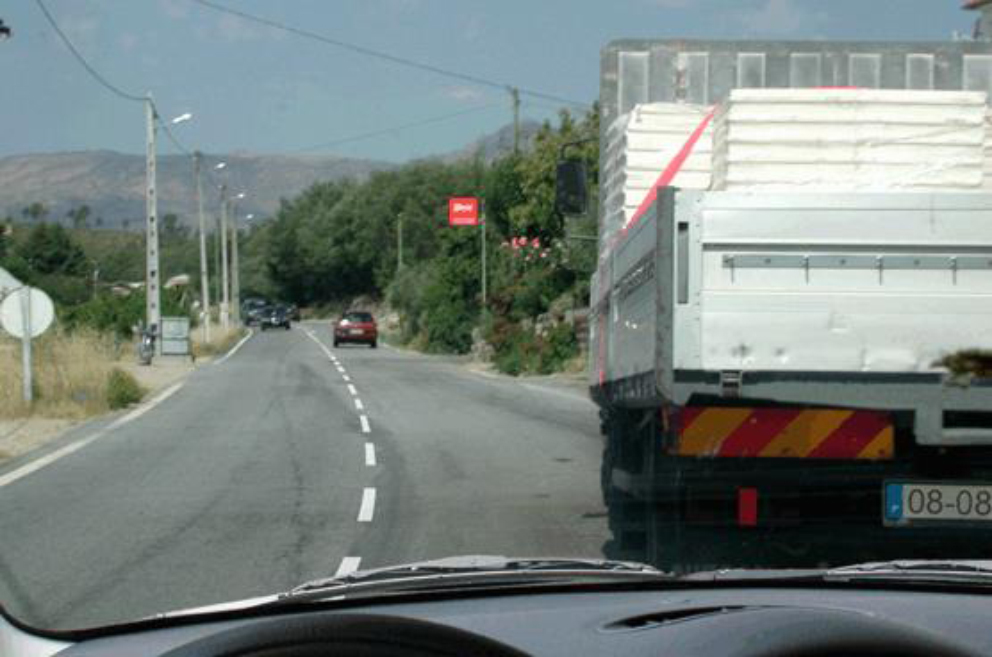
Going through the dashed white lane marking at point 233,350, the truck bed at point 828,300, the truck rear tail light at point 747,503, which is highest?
the truck bed at point 828,300

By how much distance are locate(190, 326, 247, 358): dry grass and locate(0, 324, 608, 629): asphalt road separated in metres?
25.3

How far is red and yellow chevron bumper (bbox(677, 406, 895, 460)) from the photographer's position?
18.6 feet

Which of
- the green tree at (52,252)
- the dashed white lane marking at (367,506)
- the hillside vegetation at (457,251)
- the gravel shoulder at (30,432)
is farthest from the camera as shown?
the green tree at (52,252)

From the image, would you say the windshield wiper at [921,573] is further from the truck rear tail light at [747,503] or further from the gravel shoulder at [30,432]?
the gravel shoulder at [30,432]

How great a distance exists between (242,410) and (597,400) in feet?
45.7

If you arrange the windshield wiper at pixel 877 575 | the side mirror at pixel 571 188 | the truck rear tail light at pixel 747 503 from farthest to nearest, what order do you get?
the side mirror at pixel 571 188 → the truck rear tail light at pixel 747 503 → the windshield wiper at pixel 877 575

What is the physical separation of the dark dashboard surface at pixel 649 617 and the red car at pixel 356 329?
51419 millimetres

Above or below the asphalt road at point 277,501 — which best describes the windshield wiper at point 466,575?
above

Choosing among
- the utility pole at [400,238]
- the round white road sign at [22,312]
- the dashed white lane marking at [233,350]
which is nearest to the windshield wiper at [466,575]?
the round white road sign at [22,312]

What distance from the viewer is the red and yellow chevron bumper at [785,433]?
5668mm

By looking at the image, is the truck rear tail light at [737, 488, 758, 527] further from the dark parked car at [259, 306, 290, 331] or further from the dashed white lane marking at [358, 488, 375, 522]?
the dark parked car at [259, 306, 290, 331]

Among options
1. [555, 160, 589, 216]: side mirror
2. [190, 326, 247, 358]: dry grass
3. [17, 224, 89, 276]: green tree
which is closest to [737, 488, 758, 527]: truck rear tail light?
[555, 160, 589, 216]: side mirror

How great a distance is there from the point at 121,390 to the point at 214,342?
92.2ft

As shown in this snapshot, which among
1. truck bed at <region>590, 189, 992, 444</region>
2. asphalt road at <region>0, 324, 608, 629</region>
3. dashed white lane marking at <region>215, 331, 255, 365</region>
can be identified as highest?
truck bed at <region>590, 189, 992, 444</region>
